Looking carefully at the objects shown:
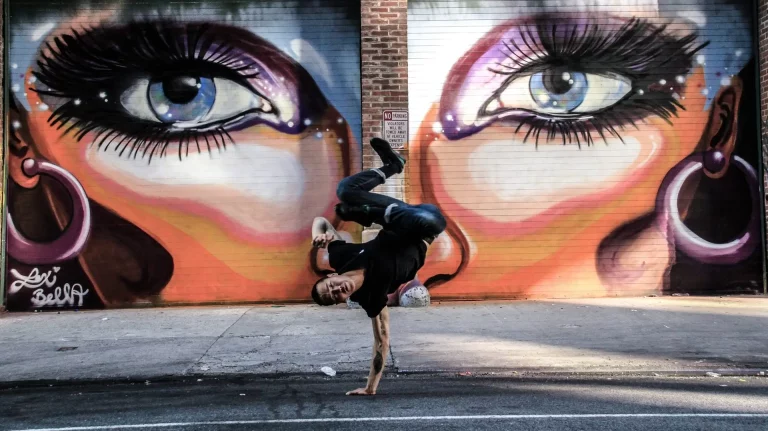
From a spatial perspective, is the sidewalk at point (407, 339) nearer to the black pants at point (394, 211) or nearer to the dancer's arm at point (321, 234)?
the dancer's arm at point (321, 234)

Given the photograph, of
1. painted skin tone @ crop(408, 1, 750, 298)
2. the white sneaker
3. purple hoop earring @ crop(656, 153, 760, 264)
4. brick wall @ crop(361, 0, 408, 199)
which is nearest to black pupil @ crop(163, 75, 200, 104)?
brick wall @ crop(361, 0, 408, 199)

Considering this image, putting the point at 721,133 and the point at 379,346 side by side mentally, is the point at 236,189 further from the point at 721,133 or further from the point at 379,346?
the point at 721,133

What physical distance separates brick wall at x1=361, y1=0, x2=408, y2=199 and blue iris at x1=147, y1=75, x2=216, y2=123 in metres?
2.72

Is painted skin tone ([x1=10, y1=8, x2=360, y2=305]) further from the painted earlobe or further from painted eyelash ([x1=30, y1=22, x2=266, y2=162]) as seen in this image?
the painted earlobe

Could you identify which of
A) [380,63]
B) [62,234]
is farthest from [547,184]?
[62,234]

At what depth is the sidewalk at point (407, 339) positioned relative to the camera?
633 centimetres

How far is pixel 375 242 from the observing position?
4484 mm

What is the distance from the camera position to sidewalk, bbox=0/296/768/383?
6.33 metres

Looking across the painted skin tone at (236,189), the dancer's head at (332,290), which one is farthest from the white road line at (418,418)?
the painted skin tone at (236,189)

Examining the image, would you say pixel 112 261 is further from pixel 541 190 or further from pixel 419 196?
pixel 541 190

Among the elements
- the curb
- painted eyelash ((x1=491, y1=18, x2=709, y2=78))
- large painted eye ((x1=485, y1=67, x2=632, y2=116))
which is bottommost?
the curb

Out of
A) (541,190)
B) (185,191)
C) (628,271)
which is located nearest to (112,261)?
(185,191)

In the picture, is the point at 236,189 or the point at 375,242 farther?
the point at 236,189

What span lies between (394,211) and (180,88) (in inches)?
295
